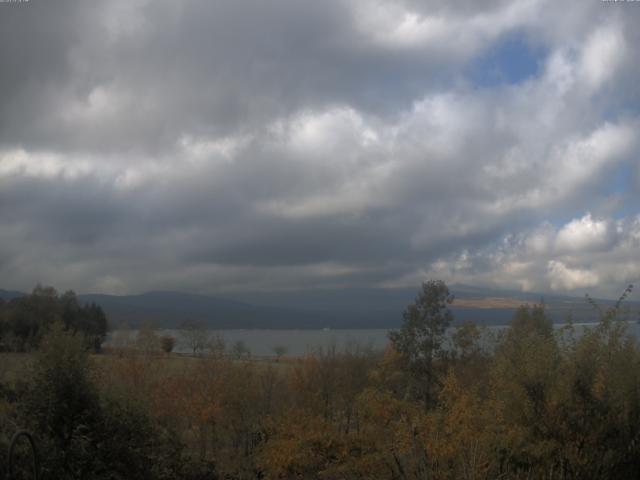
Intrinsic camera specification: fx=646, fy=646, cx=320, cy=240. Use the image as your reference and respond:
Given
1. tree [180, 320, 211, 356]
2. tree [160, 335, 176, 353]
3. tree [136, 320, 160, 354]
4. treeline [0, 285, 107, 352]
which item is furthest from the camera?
treeline [0, 285, 107, 352]

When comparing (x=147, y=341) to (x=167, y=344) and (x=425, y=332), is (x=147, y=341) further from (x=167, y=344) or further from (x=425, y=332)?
(x=425, y=332)

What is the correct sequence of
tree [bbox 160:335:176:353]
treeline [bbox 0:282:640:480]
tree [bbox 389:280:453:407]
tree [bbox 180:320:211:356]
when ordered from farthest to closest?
tree [bbox 160:335:176:353]
tree [bbox 180:320:211:356]
tree [bbox 389:280:453:407]
treeline [bbox 0:282:640:480]

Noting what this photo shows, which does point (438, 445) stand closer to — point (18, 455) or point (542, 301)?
point (18, 455)

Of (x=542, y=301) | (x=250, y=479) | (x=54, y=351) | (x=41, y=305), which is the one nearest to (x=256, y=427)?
(x=250, y=479)

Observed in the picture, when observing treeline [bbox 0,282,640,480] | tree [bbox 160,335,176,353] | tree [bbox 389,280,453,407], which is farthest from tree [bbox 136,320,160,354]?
tree [bbox 389,280,453,407]

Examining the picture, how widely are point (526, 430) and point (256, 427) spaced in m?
19.8

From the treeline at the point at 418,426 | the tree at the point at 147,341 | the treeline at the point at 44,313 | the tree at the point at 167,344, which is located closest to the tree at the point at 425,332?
the treeline at the point at 418,426

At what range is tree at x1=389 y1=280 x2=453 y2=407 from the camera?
39.8m

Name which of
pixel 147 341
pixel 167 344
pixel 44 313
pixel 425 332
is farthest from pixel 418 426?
pixel 44 313

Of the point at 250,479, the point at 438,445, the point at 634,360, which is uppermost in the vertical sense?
the point at 634,360

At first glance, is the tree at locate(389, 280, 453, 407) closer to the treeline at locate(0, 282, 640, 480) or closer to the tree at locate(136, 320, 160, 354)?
the treeline at locate(0, 282, 640, 480)

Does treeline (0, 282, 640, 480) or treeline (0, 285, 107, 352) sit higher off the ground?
treeline (0, 285, 107, 352)

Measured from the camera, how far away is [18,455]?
1245cm

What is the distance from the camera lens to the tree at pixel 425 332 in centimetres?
3978
